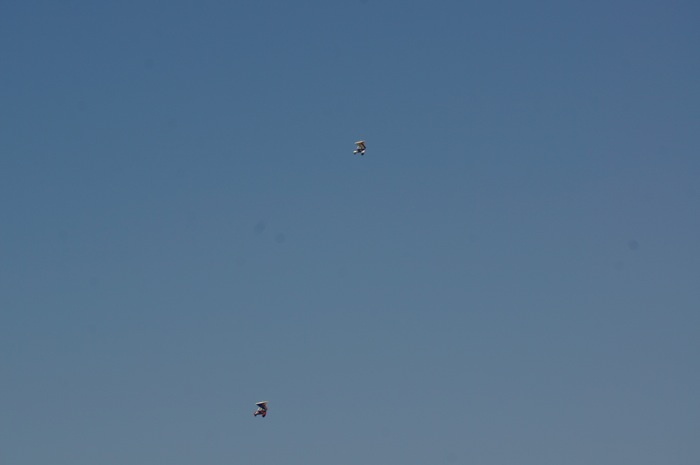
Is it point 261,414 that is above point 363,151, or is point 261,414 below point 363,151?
below

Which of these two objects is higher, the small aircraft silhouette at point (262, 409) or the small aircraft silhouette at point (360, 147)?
the small aircraft silhouette at point (360, 147)

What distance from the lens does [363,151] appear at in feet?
458

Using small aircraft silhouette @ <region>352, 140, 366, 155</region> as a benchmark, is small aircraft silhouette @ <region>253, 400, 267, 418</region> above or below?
below

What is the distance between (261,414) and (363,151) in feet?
121

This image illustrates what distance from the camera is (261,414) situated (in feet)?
425

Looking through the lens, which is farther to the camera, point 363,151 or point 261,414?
point 363,151
